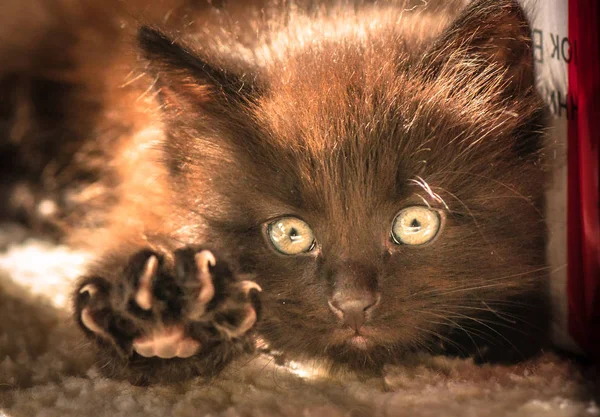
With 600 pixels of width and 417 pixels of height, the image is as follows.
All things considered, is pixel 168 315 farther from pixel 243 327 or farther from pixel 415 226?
pixel 415 226

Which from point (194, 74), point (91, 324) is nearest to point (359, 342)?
point (91, 324)

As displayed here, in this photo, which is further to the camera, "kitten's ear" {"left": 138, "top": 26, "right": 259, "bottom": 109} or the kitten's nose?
"kitten's ear" {"left": 138, "top": 26, "right": 259, "bottom": 109}

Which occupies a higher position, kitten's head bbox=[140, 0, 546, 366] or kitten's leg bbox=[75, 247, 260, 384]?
kitten's head bbox=[140, 0, 546, 366]

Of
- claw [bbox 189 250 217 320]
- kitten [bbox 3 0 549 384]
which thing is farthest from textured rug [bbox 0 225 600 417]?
claw [bbox 189 250 217 320]

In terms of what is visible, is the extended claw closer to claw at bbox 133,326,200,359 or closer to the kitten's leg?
the kitten's leg

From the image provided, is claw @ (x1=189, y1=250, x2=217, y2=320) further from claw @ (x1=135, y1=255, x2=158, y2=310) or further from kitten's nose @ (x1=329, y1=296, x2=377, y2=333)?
kitten's nose @ (x1=329, y1=296, x2=377, y2=333)

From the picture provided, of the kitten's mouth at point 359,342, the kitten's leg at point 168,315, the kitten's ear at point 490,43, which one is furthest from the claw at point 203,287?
the kitten's ear at point 490,43

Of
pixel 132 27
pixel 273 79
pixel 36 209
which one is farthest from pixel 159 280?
pixel 36 209

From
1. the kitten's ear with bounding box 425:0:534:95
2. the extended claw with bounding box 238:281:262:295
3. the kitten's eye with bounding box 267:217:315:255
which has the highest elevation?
the kitten's ear with bounding box 425:0:534:95
